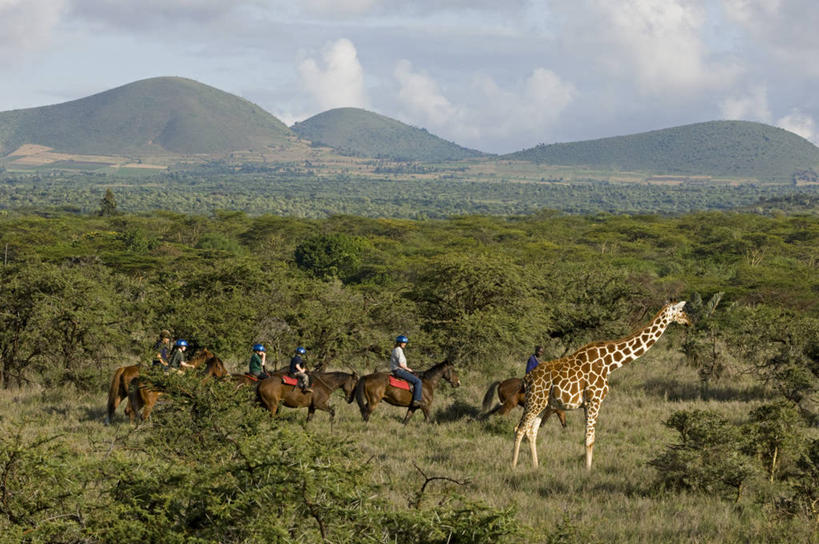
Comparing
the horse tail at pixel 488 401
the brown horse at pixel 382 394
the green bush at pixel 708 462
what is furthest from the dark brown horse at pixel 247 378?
the green bush at pixel 708 462

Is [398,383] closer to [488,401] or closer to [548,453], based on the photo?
[488,401]

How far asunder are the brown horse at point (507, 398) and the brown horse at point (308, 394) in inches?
110

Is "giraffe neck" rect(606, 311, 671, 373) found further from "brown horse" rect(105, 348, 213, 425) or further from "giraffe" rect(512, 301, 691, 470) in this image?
"brown horse" rect(105, 348, 213, 425)

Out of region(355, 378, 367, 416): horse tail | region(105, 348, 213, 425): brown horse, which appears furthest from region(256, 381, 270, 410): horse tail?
region(355, 378, 367, 416): horse tail

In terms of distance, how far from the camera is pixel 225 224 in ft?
285

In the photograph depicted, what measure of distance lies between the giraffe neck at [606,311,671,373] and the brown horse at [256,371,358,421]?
5.58m

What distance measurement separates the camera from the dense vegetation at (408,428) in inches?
226

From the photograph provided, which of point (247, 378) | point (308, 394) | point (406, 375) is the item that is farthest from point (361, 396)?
point (247, 378)

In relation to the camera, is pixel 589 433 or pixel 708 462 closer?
pixel 708 462

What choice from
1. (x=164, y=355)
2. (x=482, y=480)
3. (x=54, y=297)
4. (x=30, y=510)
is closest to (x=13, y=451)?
(x=30, y=510)

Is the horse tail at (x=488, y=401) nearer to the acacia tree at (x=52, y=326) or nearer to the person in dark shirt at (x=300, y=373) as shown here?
the person in dark shirt at (x=300, y=373)

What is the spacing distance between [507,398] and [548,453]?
255 cm

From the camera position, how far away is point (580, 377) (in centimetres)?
1264

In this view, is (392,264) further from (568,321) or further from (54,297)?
(54,297)
